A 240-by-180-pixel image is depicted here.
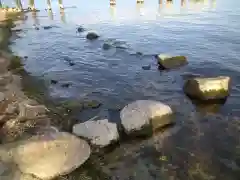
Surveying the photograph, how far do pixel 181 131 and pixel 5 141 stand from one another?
658cm

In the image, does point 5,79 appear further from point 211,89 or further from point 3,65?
point 211,89

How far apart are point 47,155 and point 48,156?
43 mm

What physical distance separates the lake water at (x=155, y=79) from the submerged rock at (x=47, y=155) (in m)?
1.12

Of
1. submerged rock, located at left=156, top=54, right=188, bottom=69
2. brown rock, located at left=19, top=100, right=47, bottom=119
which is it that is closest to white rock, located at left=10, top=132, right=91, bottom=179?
brown rock, located at left=19, top=100, right=47, bottom=119

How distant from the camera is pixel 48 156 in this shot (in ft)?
23.2

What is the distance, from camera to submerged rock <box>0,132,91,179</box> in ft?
22.6

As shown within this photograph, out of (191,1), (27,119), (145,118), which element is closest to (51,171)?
(27,119)

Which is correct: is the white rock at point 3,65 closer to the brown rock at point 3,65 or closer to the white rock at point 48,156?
the brown rock at point 3,65

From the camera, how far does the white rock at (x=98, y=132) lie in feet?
27.4

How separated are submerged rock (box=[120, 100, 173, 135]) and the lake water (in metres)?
0.44

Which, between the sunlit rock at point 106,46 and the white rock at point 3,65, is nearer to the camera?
the white rock at point 3,65

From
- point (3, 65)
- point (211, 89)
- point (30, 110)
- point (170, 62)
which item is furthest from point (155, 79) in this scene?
point (3, 65)

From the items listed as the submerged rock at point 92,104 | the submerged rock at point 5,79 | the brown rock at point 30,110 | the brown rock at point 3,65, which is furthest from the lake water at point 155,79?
the submerged rock at point 5,79

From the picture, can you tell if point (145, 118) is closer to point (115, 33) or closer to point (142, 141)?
point (142, 141)
